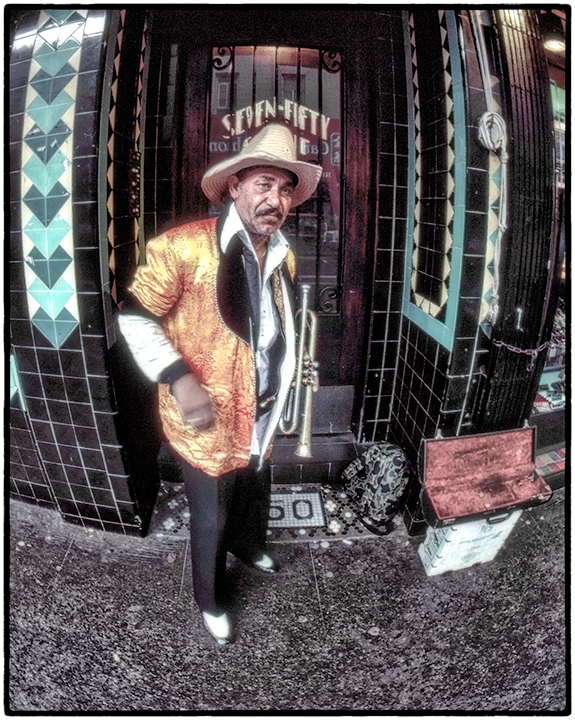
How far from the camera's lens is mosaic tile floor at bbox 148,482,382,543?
3008 millimetres

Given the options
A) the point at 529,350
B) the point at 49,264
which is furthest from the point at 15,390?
the point at 529,350

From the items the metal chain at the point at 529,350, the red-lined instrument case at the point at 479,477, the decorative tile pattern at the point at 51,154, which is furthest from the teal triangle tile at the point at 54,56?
the red-lined instrument case at the point at 479,477

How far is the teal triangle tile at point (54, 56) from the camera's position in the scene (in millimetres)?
2131

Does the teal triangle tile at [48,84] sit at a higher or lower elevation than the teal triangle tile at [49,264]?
higher

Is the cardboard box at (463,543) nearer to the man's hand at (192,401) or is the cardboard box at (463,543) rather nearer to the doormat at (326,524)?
the doormat at (326,524)

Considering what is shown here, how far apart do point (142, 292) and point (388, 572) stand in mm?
2396

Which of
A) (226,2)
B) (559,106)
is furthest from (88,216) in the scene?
(559,106)

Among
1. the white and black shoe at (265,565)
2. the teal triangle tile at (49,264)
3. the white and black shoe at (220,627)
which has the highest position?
the teal triangle tile at (49,264)

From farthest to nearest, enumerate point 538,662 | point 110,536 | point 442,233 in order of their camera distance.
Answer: point 110,536
point 442,233
point 538,662

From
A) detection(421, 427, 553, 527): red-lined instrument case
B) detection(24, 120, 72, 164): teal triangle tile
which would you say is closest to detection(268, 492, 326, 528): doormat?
detection(421, 427, 553, 527): red-lined instrument case

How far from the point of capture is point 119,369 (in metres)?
2.58

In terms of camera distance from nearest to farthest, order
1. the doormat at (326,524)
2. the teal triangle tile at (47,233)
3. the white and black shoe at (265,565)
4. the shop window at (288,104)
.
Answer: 1. the teal triangle tile at (47,233)
2. the shop window at (288,104)
3. the white and black shoe at (265,565)
4. the doormat at (326,524)

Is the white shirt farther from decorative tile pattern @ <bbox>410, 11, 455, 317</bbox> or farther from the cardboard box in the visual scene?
the cardboard box

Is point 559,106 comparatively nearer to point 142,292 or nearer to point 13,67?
point 142,292
